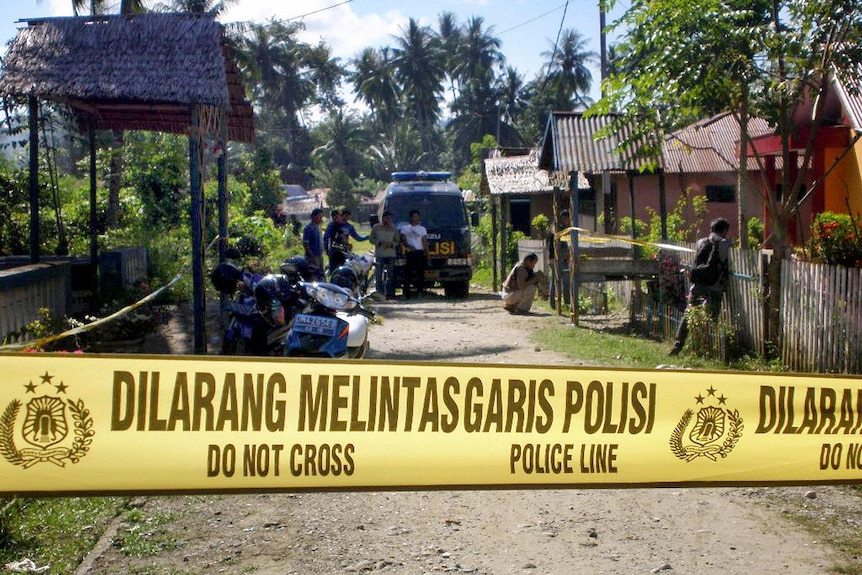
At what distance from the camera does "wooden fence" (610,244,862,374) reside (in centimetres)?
880

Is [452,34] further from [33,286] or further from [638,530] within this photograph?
[638,530]

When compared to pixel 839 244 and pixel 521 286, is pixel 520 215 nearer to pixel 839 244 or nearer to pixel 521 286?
pixel 521 286

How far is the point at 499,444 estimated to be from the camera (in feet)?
15.8

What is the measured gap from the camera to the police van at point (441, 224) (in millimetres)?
20781

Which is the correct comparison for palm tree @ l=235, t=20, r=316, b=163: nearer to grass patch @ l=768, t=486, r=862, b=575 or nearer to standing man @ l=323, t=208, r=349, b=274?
standing man @ l=323, t=208, r=349, b=274

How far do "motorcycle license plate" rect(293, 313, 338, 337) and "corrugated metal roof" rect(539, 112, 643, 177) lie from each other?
6947 mm

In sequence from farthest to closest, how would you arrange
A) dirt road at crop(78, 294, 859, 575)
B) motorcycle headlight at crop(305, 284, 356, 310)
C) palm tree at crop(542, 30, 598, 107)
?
palm tree at crop(542, 30, 598, 107) < motorcycle headlight at crop(305, 284, 356, 310) < dirt road at crop(78, 294, 859, 575)

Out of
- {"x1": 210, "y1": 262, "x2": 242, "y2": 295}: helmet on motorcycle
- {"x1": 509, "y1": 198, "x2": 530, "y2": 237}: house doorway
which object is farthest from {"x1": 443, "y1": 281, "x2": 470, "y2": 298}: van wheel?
{"x1": 509, "y1": 198, "x2": 530, "y2": 237}: house doorway

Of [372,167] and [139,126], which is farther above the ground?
[372,167]

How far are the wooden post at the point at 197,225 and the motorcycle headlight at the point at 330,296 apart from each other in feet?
10.0

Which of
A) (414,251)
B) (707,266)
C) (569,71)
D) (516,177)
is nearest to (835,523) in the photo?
(707,266)

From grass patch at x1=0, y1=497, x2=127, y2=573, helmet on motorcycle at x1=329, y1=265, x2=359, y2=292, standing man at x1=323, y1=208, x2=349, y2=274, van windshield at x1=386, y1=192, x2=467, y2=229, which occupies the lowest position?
grass patch at x1=0, y1=497, x2=127, y2=573

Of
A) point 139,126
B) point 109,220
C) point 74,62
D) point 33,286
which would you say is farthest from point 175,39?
point 109,220

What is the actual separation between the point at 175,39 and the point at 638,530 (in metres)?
7.49
